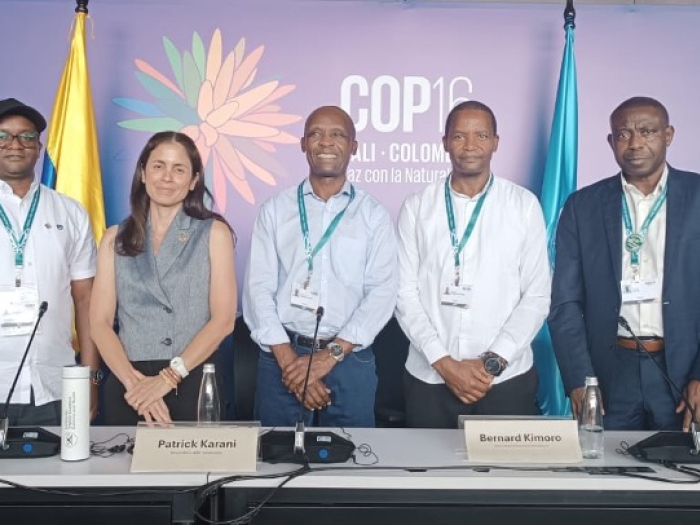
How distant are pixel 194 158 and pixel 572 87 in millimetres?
1948

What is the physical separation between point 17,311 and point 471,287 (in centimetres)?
178

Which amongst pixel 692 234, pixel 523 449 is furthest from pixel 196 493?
pixel 692 234

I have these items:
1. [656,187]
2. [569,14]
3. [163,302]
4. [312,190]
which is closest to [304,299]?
[312,190]

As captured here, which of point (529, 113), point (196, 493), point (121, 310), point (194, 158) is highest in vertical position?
point (529, 113)

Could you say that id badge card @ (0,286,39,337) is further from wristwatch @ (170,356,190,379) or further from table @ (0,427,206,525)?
table @ (0,427,206,525)

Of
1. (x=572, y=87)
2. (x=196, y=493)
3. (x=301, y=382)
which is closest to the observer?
(x=196, y=493)

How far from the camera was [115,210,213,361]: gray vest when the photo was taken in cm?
259

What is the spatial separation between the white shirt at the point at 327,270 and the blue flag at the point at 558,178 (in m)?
0.93

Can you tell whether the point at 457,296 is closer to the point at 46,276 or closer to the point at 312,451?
the point at 312,451

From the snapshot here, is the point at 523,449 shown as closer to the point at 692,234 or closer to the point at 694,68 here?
the point at 692,234

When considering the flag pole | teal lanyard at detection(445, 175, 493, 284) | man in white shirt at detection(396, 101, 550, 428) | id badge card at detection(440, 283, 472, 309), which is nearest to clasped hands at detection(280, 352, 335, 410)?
man in white shirt at detection(396, 101, 550, 428)

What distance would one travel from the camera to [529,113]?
3803 millimetres

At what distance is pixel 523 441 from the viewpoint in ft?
6.29

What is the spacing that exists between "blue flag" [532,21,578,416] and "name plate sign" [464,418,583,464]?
5.69 feet
